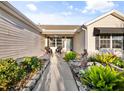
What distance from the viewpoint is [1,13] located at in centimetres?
980

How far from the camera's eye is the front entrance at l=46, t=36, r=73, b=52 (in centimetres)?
3406

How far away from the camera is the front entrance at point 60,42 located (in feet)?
112

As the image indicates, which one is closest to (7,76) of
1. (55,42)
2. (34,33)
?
(34,33)

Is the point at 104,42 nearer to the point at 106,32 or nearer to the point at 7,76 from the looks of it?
the point at 106,32

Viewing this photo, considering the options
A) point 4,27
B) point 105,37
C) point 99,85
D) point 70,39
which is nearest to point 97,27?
point 105,37

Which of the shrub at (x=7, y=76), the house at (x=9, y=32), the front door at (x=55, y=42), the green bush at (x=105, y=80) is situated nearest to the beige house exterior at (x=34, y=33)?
the house at (x=9, y=32)

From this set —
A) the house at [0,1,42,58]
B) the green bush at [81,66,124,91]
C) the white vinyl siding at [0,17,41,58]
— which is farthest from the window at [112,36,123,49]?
the green bush at [81,66,124,91]

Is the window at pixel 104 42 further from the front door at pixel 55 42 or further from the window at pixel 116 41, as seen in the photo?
the front door at pixel 55 42

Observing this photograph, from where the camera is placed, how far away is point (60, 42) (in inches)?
1357

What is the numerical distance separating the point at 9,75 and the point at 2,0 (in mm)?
3663

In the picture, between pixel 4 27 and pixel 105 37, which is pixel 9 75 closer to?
pixel 4 27

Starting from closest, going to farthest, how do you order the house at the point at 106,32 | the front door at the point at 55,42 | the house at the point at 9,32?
the house at the point at 9,32, the house at the point at 106,32, the front door at the point at 55,42

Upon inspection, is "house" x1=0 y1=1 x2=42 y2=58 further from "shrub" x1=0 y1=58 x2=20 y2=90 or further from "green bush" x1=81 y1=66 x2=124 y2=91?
"green bush" x1=81 y1=66 x2=124 y2=91

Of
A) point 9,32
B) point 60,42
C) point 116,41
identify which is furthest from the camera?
point 60,42
